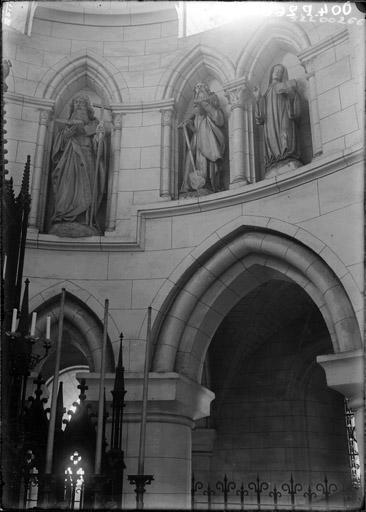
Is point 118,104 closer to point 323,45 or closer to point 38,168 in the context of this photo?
point 38,168

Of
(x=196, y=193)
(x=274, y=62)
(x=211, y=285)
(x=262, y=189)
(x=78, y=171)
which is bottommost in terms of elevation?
(x=211, y=285)

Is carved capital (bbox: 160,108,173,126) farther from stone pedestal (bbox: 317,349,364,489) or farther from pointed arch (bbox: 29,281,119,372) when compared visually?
stone pedestal (bbox: 317,349,364,489)

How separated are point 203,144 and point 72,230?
5.24 ft

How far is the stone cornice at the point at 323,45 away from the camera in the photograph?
20.6ft

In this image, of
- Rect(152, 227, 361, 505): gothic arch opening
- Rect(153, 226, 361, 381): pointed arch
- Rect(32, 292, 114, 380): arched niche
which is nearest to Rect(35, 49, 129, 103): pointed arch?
Rect(153, 226, 361, 381): pointed arch

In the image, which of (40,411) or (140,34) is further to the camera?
(140,34)

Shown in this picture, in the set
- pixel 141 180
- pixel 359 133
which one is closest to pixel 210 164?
pixel 141 180

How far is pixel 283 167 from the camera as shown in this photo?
6457 mm

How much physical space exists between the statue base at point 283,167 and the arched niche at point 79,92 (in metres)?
1.70

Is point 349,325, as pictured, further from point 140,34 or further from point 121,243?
point 140,34

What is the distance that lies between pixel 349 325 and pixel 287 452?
3313 millimetres

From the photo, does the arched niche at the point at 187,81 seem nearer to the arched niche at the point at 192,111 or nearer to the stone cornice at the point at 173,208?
the arched niche at the point at 192,111

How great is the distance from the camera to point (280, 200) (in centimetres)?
628

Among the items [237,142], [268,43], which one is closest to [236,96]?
[237,142]
